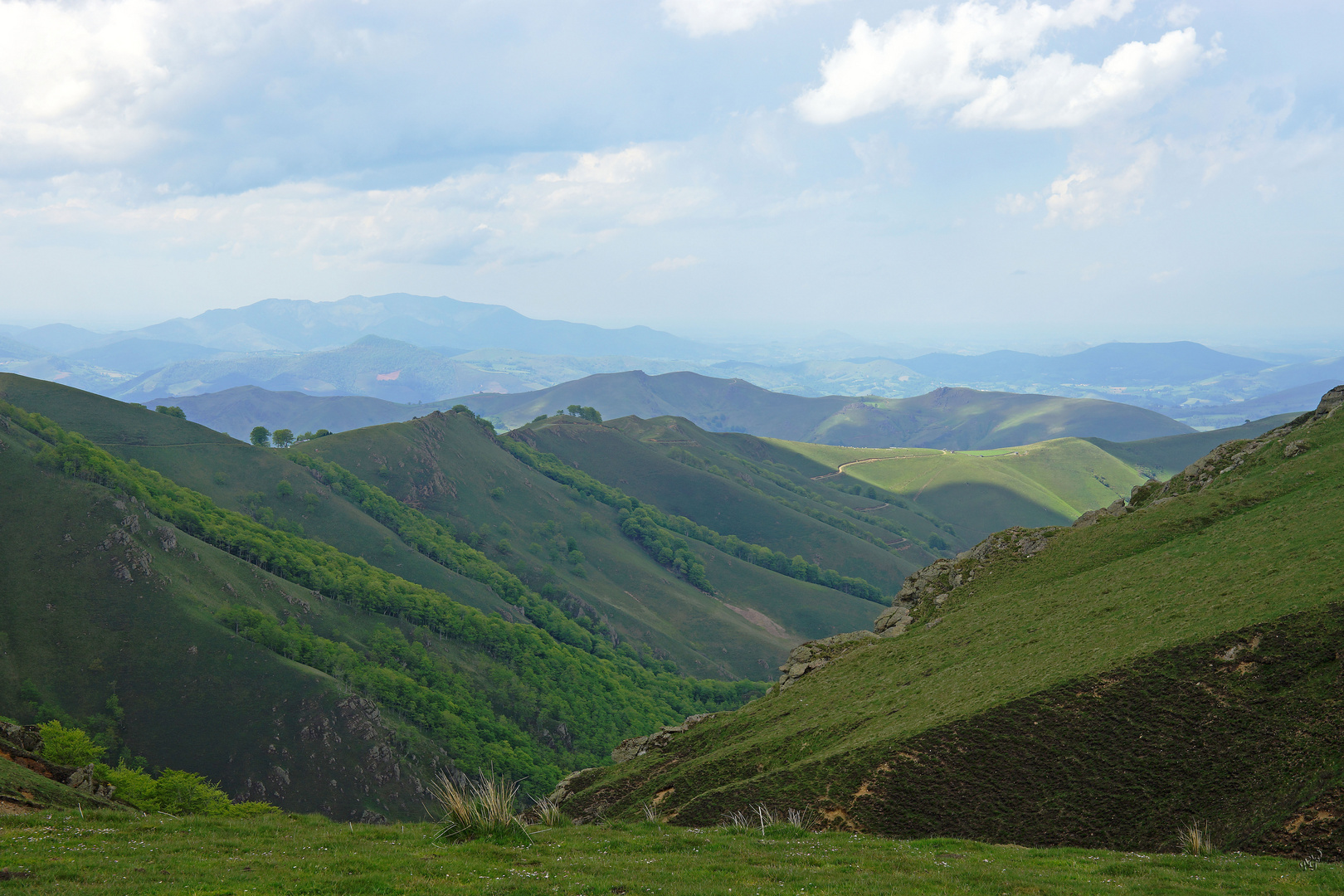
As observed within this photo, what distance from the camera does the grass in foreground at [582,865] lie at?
17922 millimetres

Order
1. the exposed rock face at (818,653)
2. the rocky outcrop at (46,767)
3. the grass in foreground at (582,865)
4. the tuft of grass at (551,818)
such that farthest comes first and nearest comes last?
1. the exposed rock face at (818,653)
2. the rocky outcrop at (46,767)
3. the tuft of grass at (551,818)
4. the grass in foreground at (582,865)

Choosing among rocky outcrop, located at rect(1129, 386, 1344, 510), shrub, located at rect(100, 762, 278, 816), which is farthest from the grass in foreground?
rocky outcrop, located at rect(1129, 386, 1344, 510)

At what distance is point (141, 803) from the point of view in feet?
147

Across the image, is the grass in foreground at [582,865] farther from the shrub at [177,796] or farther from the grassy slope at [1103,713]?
the shrub at [177,796]

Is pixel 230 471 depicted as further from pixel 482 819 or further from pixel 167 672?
pixel 482 819

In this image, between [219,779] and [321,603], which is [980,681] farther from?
[321,603]

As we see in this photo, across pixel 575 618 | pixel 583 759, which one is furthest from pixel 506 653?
pixel 575 618

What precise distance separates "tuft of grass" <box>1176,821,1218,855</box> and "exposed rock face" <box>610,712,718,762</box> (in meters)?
30.1

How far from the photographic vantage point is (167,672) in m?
99.6

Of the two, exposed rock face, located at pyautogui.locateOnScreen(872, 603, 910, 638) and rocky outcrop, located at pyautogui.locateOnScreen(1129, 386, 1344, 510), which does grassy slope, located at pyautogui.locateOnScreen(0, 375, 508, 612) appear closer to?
exposed rock face, located at pyautogui.locateOnScreen(872, 603, 910, 638)

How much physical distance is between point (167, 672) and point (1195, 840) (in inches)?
4521

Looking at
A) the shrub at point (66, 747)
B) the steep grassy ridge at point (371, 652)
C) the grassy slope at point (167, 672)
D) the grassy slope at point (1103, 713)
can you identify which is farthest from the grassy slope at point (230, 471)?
the grassy slope at point (1103, 713)

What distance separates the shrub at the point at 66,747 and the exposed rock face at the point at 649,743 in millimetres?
46079

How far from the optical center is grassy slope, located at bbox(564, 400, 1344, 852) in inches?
1049
